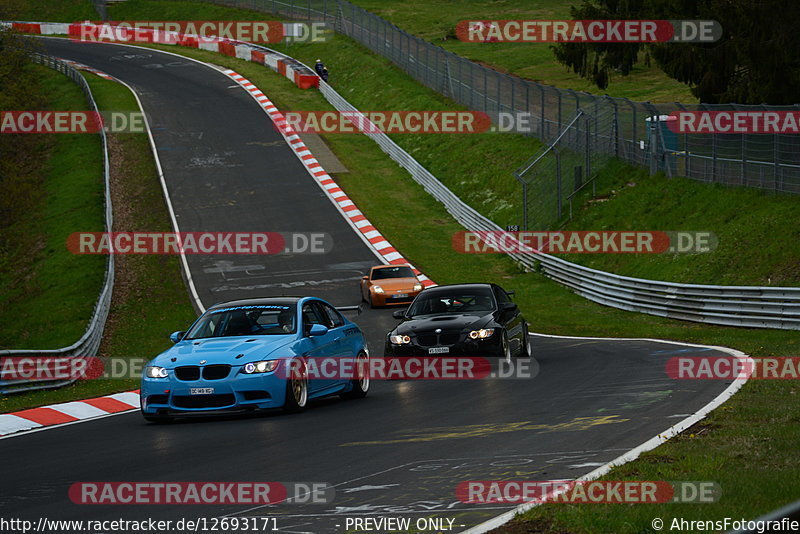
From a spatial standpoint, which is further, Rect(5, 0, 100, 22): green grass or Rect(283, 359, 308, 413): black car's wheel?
Rect(5, 0, 100, 22): green grass

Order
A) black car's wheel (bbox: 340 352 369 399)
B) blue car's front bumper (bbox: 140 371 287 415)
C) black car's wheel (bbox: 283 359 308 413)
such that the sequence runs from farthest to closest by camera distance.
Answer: black car's wheel (bbox: 340 352 369 399)
black car's wheel (bbox: 283 359 308 413)
blue car's front bumper (bbox: 140 371 287 415)

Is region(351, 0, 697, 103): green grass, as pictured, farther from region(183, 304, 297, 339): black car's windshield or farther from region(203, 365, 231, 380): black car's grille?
region(203, 365, 231, 380): black car's grille

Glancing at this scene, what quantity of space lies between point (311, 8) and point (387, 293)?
55641mm

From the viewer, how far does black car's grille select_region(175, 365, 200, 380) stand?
1251 cm

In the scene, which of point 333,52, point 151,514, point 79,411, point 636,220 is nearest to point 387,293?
point 636,220

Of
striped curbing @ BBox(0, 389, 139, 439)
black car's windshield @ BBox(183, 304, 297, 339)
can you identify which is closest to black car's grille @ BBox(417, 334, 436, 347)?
black car's windshield @ BBox(183, 304, 297, 339)

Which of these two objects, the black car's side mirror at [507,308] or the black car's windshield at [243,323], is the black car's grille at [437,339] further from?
the black car's windshield at [243,323]

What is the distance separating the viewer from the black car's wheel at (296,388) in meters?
12.8

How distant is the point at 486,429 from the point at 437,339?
6520mm

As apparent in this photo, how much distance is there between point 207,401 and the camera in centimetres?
1246

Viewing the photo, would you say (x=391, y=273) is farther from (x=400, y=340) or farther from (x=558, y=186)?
(x=400, y=340)

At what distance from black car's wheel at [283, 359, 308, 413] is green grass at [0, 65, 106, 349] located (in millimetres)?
16783

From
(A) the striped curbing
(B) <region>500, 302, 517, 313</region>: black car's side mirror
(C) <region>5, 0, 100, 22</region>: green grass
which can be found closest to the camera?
(A) the striped curbing

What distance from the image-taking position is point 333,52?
7412cm
